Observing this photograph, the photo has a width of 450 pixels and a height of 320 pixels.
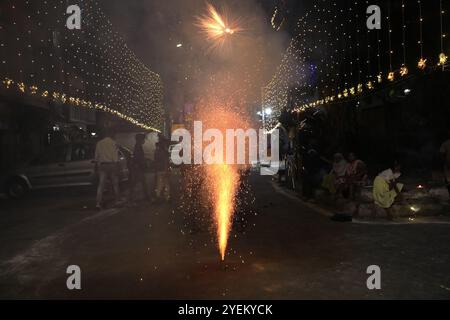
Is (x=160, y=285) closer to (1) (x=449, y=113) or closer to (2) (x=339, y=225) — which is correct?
(2) (x=339, y=225)

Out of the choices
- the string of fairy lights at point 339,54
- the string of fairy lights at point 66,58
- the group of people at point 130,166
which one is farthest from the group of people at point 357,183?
the string of fairy lights at point 66,58

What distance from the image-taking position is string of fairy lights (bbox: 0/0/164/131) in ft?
60.4

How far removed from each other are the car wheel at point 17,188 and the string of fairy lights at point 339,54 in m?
8.36

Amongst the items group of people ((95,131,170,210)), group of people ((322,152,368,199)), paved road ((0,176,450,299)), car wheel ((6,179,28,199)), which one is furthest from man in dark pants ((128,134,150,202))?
group of people ((322,152,368,199))

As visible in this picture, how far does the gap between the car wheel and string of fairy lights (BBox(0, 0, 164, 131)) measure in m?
5.92

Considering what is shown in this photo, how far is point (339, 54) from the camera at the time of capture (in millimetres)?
18375

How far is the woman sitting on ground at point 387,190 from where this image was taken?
7297 millimetres

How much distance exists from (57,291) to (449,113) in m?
11.2

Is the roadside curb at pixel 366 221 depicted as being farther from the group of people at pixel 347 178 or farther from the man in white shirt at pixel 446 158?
the man in white shirt at pixel 446 158

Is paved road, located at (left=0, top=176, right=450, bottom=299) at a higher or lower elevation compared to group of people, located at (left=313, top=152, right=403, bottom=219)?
lower

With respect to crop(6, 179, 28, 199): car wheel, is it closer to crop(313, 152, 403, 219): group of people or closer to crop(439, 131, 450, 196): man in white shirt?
crop(313, 152, 403, 219): group of people

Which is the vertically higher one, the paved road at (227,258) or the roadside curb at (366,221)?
the roadside curb at (366,221)

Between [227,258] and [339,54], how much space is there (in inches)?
604
